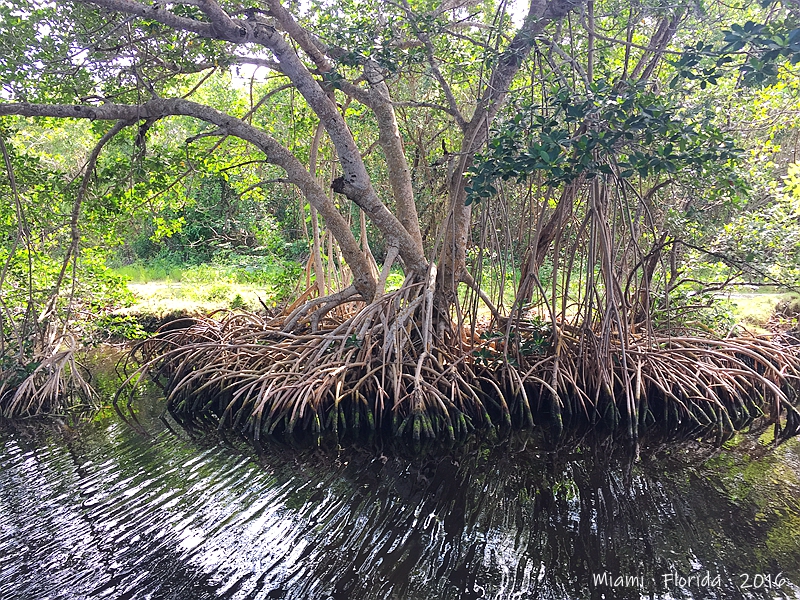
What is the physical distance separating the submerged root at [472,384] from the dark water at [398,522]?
18.2 inches

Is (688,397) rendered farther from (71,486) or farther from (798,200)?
(71,486)

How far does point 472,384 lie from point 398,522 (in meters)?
2.12

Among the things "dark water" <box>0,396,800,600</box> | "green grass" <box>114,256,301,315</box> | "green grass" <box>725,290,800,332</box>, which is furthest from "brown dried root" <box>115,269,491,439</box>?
"green grass" <box>725,290,800,332</box>

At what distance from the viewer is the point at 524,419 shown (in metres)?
5.36

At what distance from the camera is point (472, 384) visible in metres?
5.51

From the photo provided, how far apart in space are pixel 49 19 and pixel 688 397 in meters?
7.14

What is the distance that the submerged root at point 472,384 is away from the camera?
17.0 feet

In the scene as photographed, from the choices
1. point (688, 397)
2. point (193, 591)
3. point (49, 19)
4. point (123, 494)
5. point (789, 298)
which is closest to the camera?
point (193, 591)

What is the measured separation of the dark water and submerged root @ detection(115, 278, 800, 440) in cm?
46

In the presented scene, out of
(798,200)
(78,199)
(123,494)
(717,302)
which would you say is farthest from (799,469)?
(78,199)

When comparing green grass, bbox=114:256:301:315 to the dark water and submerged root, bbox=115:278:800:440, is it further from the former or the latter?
the dark water

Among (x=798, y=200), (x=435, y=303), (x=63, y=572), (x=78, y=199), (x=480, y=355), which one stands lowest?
(x=63, y=572)

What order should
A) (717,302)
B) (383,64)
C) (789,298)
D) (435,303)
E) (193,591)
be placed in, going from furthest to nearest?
(789,298) < (717,302) < (435,303) < (383,64) < (193,591)

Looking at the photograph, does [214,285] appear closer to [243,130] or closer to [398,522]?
[243,130]
